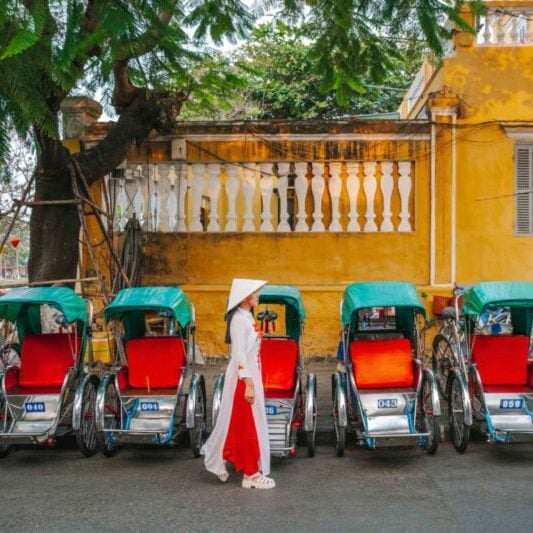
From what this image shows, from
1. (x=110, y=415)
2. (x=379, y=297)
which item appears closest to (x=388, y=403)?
(x=379, y=297)

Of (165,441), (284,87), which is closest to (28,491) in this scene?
(165,441)

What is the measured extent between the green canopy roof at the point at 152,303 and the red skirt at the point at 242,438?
4.15 ft

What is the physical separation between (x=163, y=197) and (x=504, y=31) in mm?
5328

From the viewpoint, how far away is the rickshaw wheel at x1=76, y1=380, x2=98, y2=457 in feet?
21.6

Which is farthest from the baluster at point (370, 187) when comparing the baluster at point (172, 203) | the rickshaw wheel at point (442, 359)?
the baluster at point (172, 203)

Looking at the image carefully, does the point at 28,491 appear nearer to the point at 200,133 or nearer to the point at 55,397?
the point at 55,397

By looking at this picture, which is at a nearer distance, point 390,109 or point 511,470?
point 511,470

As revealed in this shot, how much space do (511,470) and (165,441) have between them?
2.93 m

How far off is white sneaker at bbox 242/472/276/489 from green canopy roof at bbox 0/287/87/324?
2.28 m

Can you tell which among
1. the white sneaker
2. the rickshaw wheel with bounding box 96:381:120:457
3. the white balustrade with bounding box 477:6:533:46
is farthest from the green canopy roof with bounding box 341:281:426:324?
the white balustrade with bounding box 477:6:533:46

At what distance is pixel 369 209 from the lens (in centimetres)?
1041

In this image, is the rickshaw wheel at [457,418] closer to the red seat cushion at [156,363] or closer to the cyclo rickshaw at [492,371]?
the cyclo rickshaw at [492,371]

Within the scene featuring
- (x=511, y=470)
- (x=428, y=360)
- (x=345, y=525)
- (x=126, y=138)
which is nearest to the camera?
(x=345, y=525)

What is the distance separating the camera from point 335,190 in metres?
10.4
